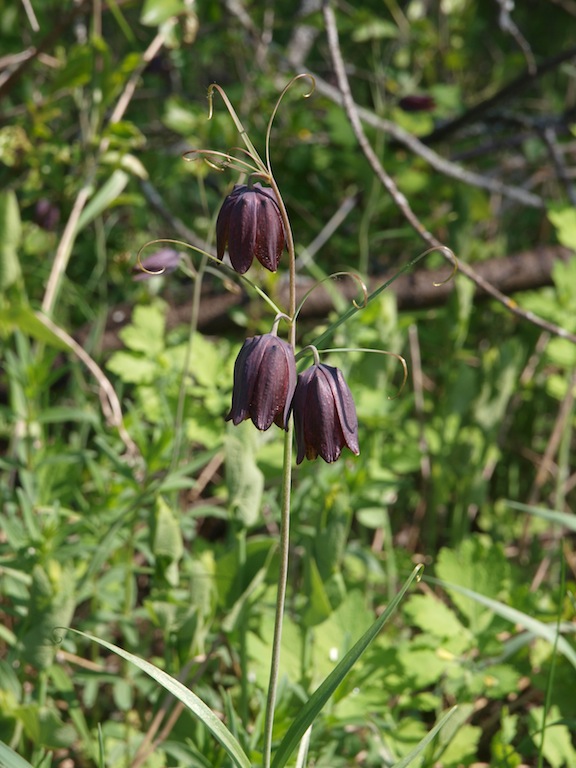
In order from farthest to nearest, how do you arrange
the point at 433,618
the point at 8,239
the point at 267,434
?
the point at 8,239, the point at 267,434, the point at 433,618

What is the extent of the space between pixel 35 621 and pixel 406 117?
2.13m

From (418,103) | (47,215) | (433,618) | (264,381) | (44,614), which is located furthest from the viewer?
(418,103)

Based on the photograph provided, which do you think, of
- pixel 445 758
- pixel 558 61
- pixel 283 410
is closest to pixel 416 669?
pixel 445 758

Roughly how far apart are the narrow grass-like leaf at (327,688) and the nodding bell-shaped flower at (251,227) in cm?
41

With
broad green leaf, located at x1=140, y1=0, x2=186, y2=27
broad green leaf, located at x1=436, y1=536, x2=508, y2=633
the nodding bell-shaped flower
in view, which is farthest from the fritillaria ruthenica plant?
broad green leaf, located at x1=140, y1=0, x2=186, y2=27

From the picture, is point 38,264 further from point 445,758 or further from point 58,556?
point 445,758

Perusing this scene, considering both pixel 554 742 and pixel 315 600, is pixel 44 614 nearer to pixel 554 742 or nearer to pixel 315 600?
pixel 315 600

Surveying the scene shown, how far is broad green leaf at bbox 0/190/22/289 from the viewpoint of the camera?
2.04 meters

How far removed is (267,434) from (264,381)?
83 centimetres

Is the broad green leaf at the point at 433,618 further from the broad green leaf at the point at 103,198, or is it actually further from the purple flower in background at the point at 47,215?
the purple flower in background at the point at 47,215

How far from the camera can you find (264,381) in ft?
3.19

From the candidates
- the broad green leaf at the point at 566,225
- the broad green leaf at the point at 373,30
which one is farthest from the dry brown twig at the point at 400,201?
the broad green leaf at the point at 373,30

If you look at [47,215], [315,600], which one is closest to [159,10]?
[47,215]

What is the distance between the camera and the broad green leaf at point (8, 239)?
6.70 ft
